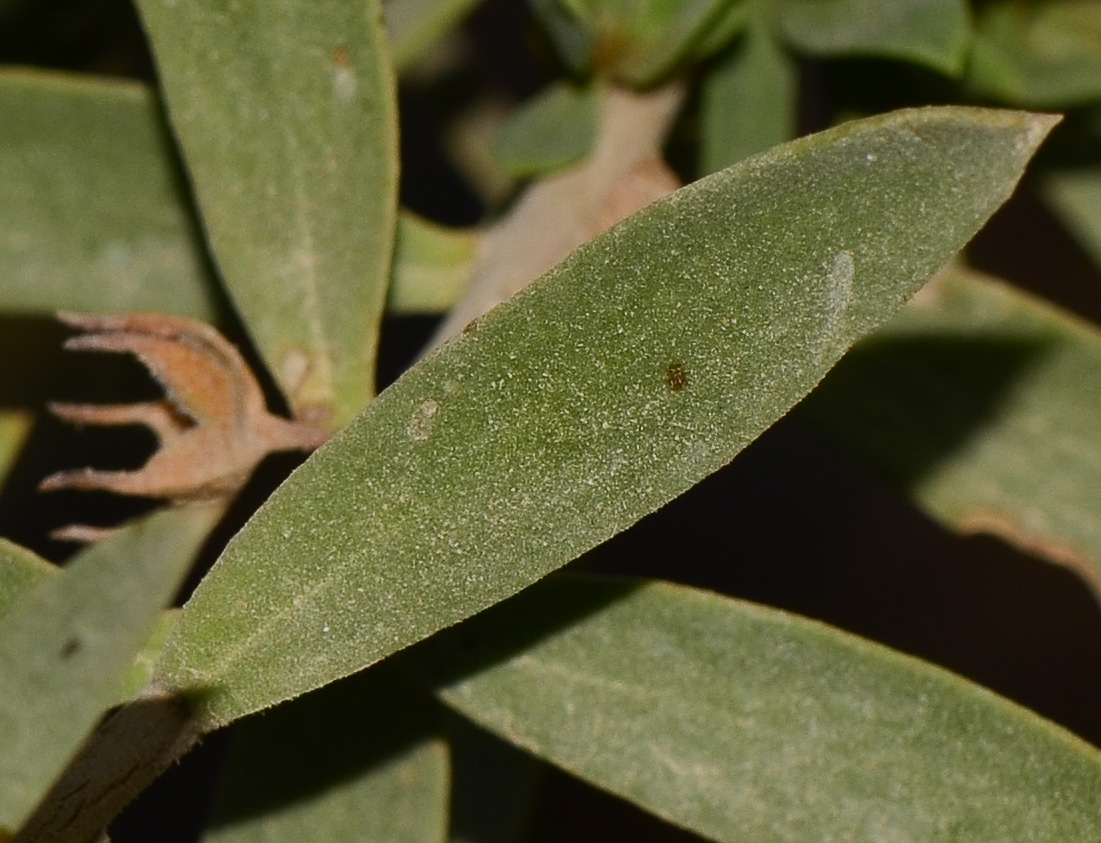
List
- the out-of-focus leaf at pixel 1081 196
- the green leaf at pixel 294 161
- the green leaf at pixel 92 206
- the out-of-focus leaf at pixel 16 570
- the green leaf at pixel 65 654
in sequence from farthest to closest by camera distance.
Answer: the out-of-focus leaf at pixel 1081 196
the green leaf at pixel 92 206
the green leaf at pixel 294 161
the out-of-focus leaf at pixel 16 570
the green leaf at pixel 65 654

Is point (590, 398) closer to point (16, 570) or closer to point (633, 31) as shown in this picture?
point (16, 570)

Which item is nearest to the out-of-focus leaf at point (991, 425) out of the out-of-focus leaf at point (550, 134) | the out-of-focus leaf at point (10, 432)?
the out-of-focus leaf at point (550, 134)

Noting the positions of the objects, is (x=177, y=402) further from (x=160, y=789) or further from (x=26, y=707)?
(x=160, y=789)

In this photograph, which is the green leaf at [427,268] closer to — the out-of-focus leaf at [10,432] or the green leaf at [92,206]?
the green leaf at [92,206]

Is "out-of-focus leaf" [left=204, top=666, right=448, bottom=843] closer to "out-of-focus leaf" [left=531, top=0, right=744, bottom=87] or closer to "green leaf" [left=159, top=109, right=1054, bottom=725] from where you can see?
"green leaf" [left=159, top=109, right=1054, bottom=725]

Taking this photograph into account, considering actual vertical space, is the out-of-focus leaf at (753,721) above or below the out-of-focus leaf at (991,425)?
above

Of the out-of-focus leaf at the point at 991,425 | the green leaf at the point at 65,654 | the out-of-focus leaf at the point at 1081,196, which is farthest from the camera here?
the out-of-focus leaf at the point at 1081,196

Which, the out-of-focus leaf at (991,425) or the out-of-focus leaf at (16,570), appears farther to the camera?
the out-of-focus leaf at (991,425)

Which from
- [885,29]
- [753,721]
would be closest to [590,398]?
[753,721]
